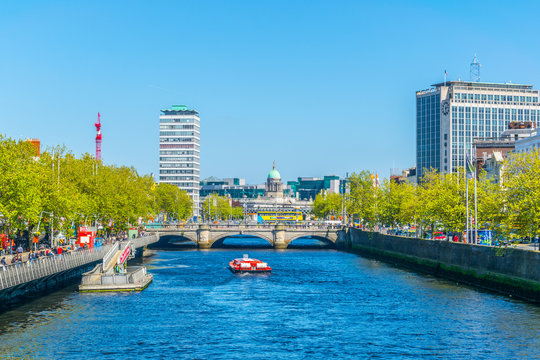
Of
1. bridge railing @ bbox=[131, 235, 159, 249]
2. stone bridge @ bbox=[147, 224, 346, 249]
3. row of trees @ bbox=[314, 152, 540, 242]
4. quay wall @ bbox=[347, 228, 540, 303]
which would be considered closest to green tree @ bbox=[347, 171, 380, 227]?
row of trees @ bbox=[314, 152, 540, 242]

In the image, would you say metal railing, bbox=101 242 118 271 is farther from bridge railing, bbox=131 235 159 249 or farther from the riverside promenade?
bridge railing, bbox=131 235 159 249

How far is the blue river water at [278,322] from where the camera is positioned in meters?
56.1

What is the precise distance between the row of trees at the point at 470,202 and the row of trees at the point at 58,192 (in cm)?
5139

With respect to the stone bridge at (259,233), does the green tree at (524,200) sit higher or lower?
higher

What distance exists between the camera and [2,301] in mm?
73375

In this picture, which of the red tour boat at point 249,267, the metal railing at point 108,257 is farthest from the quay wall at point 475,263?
the metal railing at point 108,257

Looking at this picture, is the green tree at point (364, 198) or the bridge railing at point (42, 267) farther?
the green tree at point (364, 198)

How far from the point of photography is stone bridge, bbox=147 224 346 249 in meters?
184

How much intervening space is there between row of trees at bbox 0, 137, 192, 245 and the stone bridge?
28303 mm

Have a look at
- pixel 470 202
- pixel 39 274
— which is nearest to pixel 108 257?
pixel 39 274

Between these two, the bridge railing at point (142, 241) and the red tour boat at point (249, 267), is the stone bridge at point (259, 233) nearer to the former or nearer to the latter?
the bridge railing at point (142, 241)

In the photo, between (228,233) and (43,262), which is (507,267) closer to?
(43,262)

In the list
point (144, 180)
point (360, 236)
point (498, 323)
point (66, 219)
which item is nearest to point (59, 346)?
point (498, 323)

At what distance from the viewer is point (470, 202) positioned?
10550 cm
